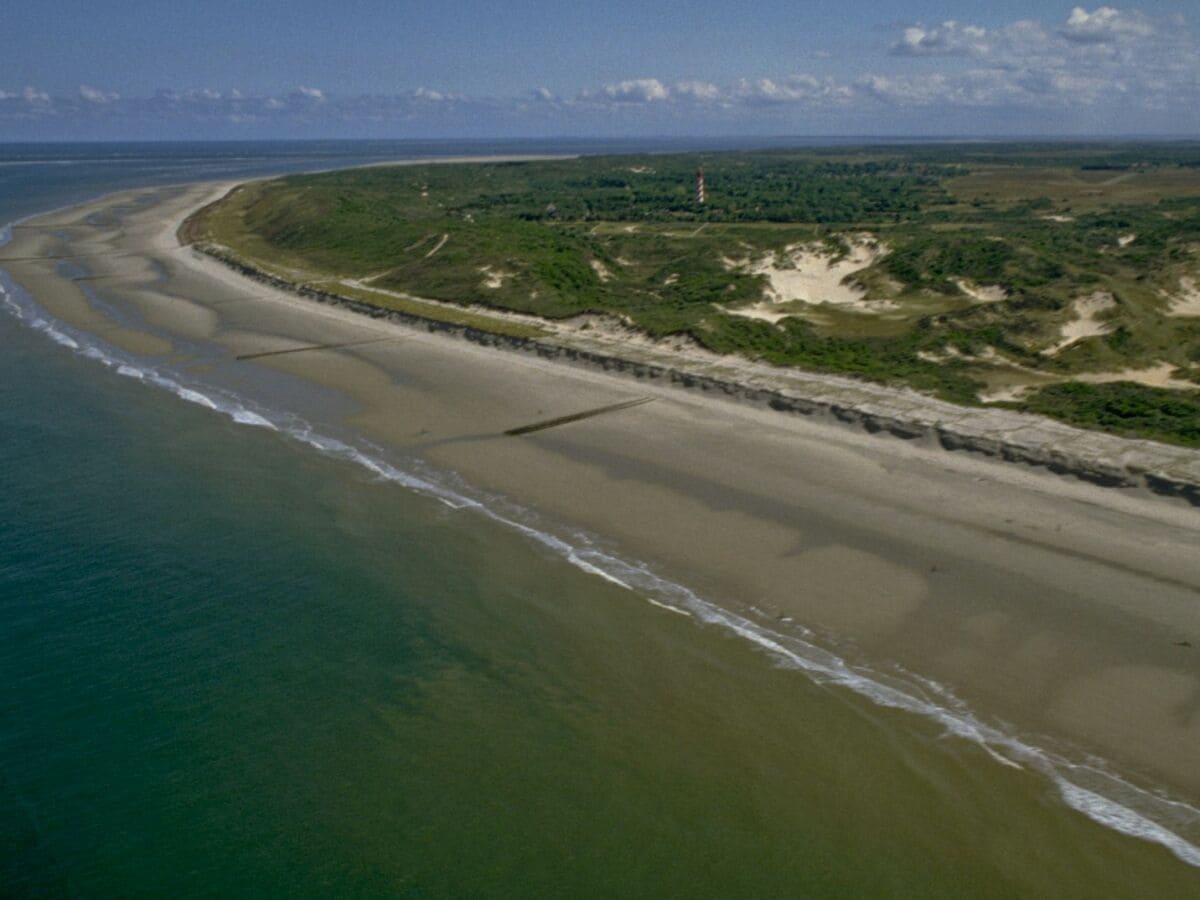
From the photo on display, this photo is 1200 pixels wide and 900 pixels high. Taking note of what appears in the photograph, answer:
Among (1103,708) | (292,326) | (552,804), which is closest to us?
(552,804)

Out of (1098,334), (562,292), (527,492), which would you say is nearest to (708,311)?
(562,292)

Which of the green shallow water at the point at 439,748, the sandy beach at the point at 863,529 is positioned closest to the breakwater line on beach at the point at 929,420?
the sandy beach at the point at 863,529

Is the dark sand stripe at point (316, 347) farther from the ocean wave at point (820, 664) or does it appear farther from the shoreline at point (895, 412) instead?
the ocean wave at point (820, 664)

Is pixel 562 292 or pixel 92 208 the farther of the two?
pixel 92 208

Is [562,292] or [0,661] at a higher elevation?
[562,292]

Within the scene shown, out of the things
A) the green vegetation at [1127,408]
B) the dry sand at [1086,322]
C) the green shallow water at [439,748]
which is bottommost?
the green shallow water at [439,748]

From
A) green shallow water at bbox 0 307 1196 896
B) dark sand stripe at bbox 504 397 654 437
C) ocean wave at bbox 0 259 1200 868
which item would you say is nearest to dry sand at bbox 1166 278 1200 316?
dark sand stripe at bbox 504 397 654 437

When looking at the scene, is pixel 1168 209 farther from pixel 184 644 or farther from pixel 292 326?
pixel 184 644
